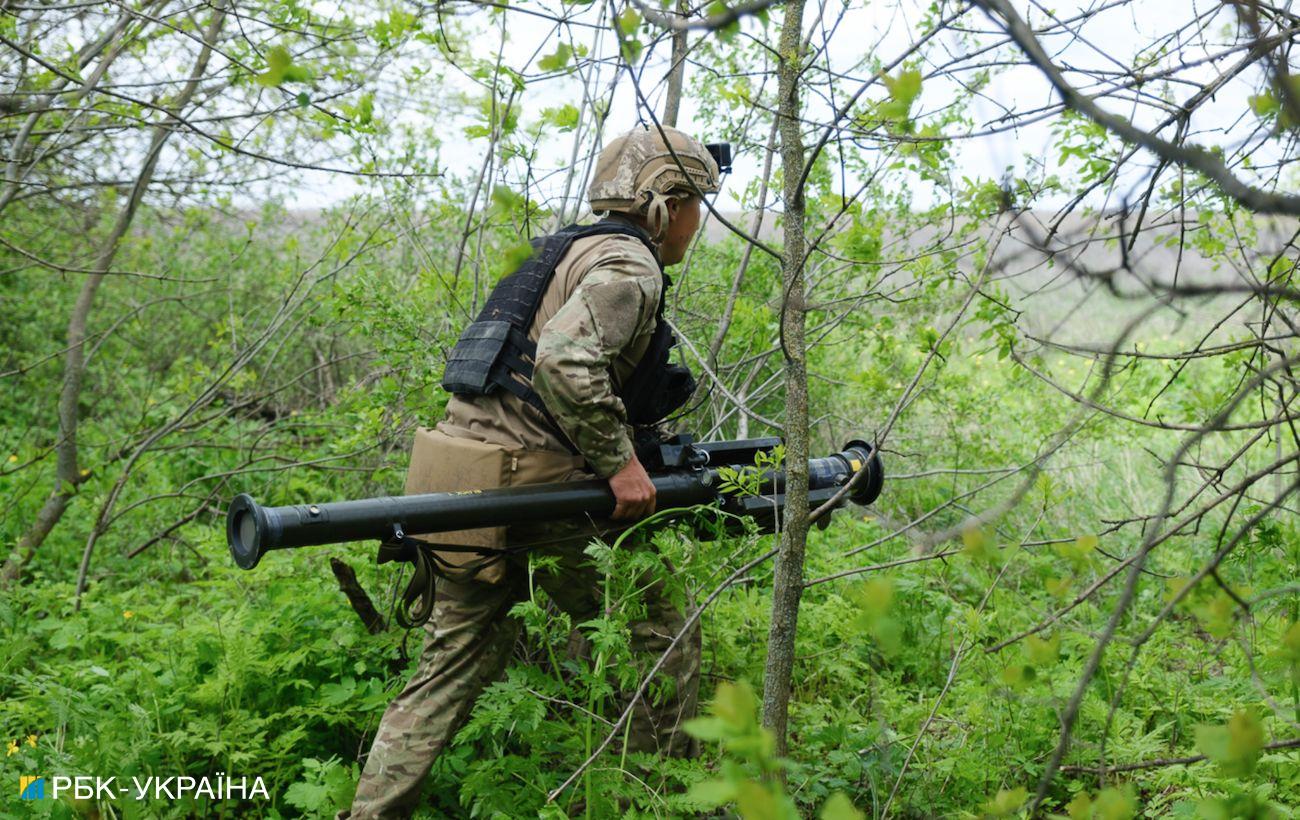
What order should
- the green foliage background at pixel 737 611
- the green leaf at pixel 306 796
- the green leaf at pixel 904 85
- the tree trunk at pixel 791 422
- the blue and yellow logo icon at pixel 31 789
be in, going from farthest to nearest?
the green leaf at pixel 306 796
the blue and yellow logo icon at pixel 31 789
the green foliage background at pixel 737 611
the tree trunk at pixel 791 422
the green leaf at pixel 904 85

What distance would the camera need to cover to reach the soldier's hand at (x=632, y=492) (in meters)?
3.12

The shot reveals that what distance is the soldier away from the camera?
122 inches

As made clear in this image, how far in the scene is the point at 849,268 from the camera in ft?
16.3

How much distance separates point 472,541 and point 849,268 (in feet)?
7.96

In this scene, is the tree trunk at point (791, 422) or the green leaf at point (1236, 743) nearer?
the green leaf at point (1236, 743)

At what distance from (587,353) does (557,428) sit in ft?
1.07

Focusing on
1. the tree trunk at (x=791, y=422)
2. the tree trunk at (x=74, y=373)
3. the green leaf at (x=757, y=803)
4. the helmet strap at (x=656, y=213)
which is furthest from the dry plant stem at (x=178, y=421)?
the green leaf at (x=757, y=803)

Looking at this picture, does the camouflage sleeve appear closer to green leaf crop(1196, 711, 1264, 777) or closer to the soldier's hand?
the soldier's hand

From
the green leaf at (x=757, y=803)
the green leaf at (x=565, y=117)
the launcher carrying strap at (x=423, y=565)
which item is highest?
the green leaf at (x=565, y=117)

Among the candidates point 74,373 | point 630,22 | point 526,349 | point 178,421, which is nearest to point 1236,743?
point 630,22

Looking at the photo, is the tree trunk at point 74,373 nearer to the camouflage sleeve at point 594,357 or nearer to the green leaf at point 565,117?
the green leaf at point 565,117

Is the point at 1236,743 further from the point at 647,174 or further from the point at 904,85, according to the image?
the point at 647,174

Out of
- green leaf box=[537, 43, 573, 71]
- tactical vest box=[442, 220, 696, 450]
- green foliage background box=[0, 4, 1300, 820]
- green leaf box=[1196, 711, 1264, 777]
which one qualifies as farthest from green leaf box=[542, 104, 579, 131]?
green leaf box=[1196, 711, 1264, 777]

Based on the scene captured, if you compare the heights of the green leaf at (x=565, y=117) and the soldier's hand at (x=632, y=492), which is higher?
the green leaf at (x=565, y=117)
